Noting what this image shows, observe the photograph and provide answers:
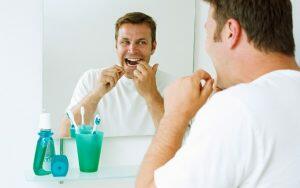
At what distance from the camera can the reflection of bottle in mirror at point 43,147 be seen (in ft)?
4.28

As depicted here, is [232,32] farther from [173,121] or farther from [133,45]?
[133,45]

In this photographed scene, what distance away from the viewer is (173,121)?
37.7 inches

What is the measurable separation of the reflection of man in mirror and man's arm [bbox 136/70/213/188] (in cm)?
41

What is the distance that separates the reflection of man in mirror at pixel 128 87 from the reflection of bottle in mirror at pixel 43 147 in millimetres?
85

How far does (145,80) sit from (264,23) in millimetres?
663

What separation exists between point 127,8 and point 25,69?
398 mm

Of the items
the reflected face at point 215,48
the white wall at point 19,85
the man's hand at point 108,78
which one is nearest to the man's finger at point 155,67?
the man's hand at point 108,78

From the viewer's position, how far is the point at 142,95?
1.48 m

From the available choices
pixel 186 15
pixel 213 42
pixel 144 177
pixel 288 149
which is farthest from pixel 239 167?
pixel 186 15

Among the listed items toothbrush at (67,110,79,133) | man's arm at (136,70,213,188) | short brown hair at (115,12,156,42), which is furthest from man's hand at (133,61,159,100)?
man's arm at (136,70,213,188)

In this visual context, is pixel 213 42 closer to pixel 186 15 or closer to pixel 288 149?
pixel 288 149

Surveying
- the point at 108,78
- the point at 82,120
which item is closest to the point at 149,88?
the point at 108,78

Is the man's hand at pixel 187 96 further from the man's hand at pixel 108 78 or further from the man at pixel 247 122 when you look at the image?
the man's hand at pixel 108 78

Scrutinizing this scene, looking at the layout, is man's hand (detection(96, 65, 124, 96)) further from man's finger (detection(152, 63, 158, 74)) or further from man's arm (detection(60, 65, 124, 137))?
man's finger (detection(152, 63, 158, 74))
